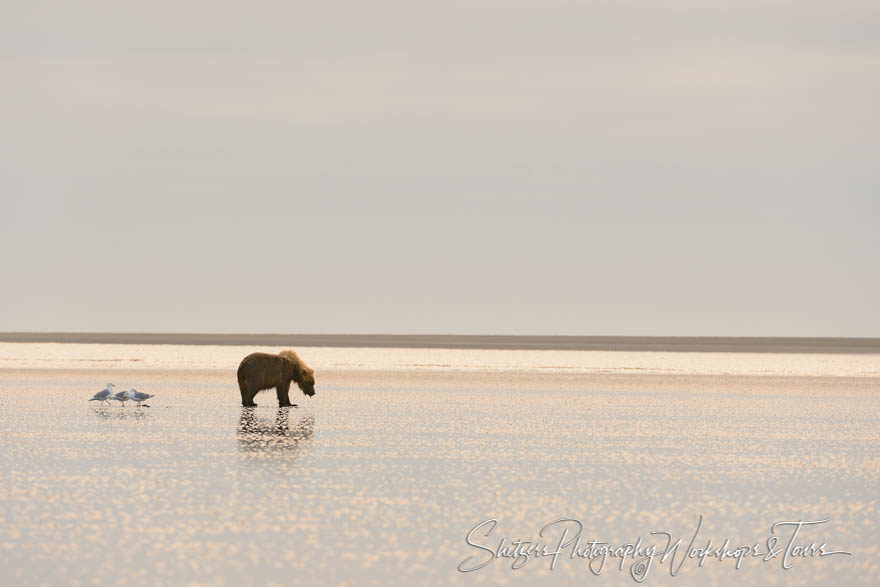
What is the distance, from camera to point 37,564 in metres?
12.2

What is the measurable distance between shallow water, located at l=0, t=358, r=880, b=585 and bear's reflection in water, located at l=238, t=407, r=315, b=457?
0.21 feet

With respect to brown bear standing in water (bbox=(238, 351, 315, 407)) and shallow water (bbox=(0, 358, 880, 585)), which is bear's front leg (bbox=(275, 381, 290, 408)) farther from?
shallow water (bbox=(0, 358, 880, 585))

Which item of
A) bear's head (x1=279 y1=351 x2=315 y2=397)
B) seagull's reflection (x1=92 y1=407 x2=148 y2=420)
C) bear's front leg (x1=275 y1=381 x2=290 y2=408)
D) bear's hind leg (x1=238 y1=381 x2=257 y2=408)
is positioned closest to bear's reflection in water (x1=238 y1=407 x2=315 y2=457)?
bear's hind leg (x1=238 y1=381 x2=257 y2=408)

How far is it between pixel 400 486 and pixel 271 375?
49.0 feet

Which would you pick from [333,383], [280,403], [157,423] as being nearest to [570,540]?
[157,423]

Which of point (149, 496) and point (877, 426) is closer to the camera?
point (149, 496)

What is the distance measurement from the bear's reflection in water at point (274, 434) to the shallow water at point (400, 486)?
0.06m

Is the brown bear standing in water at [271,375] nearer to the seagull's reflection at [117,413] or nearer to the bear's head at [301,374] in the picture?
the bear's head at [301,374]

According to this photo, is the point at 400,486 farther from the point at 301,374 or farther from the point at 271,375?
the point at 301,374

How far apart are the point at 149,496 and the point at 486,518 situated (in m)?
4.65

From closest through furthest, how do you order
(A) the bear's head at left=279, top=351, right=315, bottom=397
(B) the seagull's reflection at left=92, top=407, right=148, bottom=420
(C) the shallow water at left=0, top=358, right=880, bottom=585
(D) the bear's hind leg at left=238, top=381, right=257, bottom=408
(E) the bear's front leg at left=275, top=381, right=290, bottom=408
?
(C) the shallow water at left=0, top=358, right=880, bottom=585
(B) the seagull's reflection at left=92, top=407, right=148, bottom=420
(D) the bear's hind leg at left=238, top=381, right=257, bottom=408
(E) the bear's front leg at left=275, top=381, right=290, bottom=408
(A) the bear's head at left=279, top=351, right=315, bottom=397

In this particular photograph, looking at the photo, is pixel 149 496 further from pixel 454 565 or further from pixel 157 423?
pixel 157 423

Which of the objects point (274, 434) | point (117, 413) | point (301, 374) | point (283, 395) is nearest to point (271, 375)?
point (283, 395)

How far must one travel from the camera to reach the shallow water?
12516 millimetres
